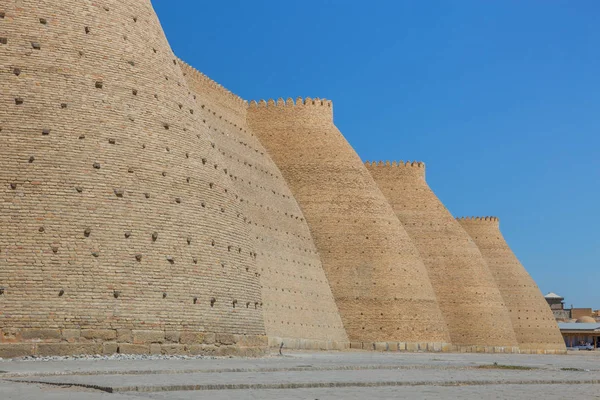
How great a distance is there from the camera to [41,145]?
61.0ft

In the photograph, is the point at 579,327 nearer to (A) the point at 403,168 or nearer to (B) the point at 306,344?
(A) the point at 403,168

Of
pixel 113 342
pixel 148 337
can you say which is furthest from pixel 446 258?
pixel 113 342

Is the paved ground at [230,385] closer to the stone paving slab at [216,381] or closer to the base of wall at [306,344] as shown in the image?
the stone paving slab at [216,381]

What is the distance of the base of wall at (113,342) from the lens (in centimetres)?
1712

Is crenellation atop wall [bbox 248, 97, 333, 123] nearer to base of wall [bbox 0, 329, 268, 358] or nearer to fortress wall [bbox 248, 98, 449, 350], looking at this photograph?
fortress wall [bbox 248, 98, 449, 350]

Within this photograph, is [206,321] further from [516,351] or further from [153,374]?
[516,351]

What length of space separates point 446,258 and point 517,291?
8.70 m

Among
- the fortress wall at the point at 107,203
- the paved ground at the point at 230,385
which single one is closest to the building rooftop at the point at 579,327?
the fortress wall at the point at 107,203

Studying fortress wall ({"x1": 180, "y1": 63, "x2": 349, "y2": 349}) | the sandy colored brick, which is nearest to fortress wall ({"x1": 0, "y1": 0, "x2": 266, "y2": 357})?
the sandy colored brick

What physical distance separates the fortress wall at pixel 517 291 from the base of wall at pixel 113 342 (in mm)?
37754

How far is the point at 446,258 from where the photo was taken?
49.6 metres

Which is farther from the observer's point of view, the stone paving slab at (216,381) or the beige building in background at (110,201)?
the beige building in background at (110,201)

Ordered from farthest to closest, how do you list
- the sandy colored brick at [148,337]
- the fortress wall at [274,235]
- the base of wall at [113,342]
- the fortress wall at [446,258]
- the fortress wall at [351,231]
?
the fortress wall at [446,258], the fortress wall at [351,231], the fortress wall at [274,235], the sandy colored brick at [148,337], the base of wall at [113,342]

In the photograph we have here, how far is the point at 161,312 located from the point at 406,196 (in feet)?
104
